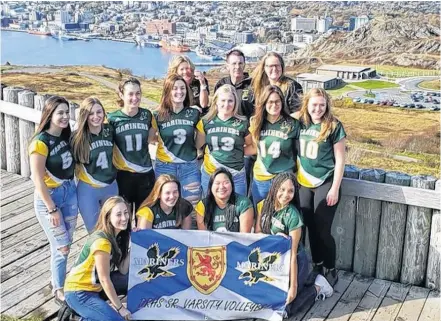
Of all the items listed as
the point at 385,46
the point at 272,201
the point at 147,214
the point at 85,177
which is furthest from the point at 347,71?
the point at 147,214

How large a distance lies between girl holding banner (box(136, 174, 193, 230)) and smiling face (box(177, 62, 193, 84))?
1.28 meters

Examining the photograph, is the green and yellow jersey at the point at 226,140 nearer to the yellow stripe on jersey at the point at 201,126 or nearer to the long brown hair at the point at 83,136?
the yellow stripe on jersey at the point at 201,126

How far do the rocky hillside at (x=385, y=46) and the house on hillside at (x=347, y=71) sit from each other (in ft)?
9.75

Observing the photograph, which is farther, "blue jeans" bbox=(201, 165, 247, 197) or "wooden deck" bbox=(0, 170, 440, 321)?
"blue jeans" bbox=(201, 165, 247, 197)

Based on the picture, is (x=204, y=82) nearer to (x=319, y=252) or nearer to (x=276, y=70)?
(x=276, y=70)

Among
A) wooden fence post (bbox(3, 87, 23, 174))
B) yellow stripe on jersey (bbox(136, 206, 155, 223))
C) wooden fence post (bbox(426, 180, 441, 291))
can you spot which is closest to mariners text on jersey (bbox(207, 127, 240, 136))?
yellow stripe on jersey (bbox(136, 206, 155, 223))

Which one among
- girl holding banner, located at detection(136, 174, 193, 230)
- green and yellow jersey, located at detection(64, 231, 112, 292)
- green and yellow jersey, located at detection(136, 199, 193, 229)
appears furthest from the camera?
green and yellow jersey, located at detection(136, 199, 193, 229)

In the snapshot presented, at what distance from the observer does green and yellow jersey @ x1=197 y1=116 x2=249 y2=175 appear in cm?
491

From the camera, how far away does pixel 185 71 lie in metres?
5.41

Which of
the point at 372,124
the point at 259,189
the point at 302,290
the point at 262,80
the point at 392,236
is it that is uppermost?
the point at 262,80

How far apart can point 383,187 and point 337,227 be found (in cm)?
57

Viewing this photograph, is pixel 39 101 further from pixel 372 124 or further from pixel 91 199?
pixel 372 124

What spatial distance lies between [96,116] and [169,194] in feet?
2.75

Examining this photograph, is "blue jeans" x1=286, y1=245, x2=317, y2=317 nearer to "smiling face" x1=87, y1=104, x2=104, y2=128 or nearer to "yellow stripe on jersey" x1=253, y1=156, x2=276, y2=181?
"yellow stripe on jersey" x1=253, y1=156, x2=276, y2=181
